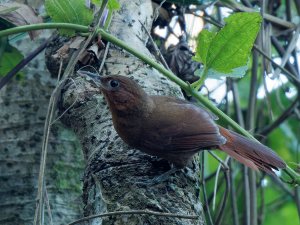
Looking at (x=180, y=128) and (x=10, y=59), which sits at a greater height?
(x=10, y=59)

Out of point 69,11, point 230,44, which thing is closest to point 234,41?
point 230,44

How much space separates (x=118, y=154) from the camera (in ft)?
7.86

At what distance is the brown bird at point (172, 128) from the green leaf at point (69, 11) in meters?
0.24

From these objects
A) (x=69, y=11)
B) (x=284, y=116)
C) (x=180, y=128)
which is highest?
(x=69, y=11)

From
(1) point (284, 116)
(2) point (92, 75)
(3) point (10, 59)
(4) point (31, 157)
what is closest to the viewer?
(2) point (92, 75)

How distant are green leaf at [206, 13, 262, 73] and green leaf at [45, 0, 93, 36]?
0.45m

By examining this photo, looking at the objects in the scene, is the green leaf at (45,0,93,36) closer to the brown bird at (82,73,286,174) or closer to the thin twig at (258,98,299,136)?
the brown bird at (82,73,286,174)

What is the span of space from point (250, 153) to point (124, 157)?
0.62 m

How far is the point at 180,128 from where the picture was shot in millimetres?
2789

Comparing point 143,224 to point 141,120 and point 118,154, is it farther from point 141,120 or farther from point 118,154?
point 141,120

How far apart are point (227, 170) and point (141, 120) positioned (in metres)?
0.45

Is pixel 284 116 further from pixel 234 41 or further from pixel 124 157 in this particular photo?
pixel 124 157

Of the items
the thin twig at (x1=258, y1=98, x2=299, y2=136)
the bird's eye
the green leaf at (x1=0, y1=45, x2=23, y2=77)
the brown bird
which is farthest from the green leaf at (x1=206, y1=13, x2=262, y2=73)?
the thin twig at (x1=258, y1=98, x2=299, y2=136)

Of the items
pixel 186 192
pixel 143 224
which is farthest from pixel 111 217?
pixel 186 192
